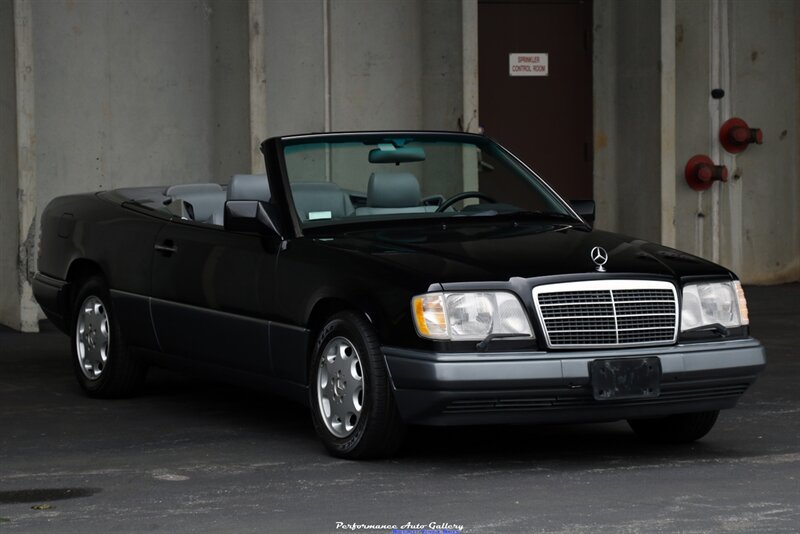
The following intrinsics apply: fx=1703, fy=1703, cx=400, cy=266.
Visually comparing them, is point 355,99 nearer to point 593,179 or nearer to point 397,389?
point 593,179

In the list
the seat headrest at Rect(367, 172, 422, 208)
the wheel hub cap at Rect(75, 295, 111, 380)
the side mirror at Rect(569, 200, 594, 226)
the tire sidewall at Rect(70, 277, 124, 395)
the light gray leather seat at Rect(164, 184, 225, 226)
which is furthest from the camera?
the wheel hub cap at Rect(75, 295, 111, 380)

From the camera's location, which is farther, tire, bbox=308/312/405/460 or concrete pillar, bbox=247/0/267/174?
concrete pillar, bbox=247/0/267/174

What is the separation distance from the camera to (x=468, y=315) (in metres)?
6.93

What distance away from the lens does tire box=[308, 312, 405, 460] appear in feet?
23.2

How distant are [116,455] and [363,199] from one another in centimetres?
171

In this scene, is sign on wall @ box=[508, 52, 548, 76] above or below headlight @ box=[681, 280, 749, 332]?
above

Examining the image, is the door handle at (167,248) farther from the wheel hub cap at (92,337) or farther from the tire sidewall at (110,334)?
the wheel hub cap at (92,337)

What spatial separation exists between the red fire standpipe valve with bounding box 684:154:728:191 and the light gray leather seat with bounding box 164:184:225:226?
7545mm

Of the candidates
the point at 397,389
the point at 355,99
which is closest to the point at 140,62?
the point at 355,99

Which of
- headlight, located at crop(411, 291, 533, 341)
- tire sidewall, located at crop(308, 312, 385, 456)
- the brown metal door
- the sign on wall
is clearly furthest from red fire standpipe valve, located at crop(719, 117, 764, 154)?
headlight, located at crop(411, 291, 533, 341)

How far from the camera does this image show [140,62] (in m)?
14.6

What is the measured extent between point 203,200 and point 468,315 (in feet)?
9.35

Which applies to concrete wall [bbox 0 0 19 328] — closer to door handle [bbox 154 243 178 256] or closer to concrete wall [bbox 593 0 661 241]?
door handle [bbox 154 243 178 256]

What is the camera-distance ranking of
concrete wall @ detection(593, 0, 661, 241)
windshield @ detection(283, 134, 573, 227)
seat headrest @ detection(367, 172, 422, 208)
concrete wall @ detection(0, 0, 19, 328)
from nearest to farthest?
windshield @ detection(283, 134, 573, 227), seat headrest @ detection(367, 172, 422, 208), concrete wall @ detection(0, 0, 19, 328), concrete wall @ detection(593, 0, 661, 241)
